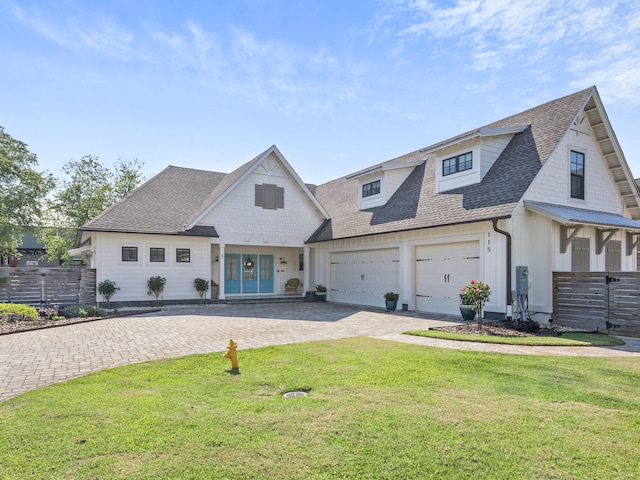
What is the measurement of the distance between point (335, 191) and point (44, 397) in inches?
809

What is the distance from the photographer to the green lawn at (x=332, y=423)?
3223mm

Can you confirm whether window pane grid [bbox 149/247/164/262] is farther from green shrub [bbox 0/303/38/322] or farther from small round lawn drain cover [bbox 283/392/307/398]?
small round lawn drain cover [bbox 283/392/307/398]

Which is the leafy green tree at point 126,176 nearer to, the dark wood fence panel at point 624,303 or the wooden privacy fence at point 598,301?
the wooden privacy fence at point 598,301

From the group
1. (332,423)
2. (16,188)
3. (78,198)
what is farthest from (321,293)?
(78,198)

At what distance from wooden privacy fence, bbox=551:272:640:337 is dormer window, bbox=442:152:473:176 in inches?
197

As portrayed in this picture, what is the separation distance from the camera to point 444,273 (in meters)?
14.2

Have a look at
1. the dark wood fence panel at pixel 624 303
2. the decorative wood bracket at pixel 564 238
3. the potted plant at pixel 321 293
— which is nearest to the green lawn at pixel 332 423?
the dark wood fence panel at pixel 624 303

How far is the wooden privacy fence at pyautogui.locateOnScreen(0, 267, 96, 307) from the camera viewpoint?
A: 48.3 feet

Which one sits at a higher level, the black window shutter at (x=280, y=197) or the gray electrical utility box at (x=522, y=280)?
the black window shutter at (x=280, y=197)

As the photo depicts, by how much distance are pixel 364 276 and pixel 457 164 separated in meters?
6.30

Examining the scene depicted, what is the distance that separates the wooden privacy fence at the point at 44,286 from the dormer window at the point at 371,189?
12.8 metres

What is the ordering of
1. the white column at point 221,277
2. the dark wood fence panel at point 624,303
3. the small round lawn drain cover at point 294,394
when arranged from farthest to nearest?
the white column at point 221,277 → the dark wood fence panel at point 624,303 → the small round lawn drain cover at point 294,394

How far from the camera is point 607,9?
9.62 metres

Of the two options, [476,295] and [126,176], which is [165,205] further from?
[126,176]
